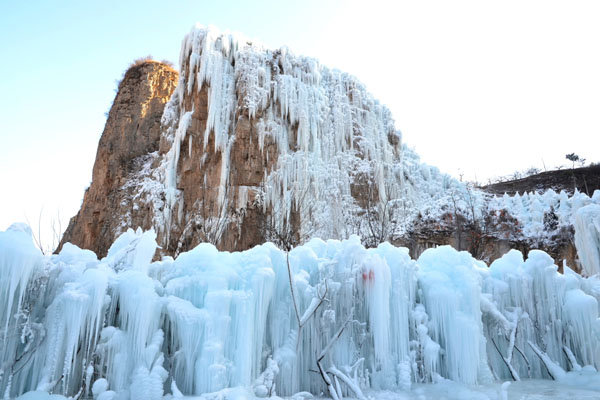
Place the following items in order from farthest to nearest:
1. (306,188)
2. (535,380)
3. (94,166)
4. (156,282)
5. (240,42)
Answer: (94,166), (240,42), (306,188), (535,380), (156,282)

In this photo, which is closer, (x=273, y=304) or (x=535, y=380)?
(x=273, y=304)

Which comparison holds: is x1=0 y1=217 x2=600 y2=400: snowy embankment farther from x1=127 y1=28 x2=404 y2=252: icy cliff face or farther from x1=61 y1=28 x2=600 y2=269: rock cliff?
x1=127 y1=28 x2=404 y2=252: icy cliff face

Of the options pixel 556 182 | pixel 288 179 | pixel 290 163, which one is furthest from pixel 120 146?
pixel 556 182

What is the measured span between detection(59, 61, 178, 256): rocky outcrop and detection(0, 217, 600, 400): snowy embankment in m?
11.1

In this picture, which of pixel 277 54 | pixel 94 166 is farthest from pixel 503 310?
pixel 94 166

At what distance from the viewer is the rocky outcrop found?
15977 mm

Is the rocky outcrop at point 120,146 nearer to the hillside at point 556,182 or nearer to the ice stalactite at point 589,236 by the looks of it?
the ice stalactite at point 589,236

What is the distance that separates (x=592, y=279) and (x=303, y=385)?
4987 mm

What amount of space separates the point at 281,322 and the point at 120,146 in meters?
15.6

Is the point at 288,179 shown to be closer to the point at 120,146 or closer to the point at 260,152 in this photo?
the point at 260,152

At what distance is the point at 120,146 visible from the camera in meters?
17.2

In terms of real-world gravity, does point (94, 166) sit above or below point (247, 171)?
above

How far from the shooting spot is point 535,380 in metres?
5.05

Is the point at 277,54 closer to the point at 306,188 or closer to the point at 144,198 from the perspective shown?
the point at 306,188
